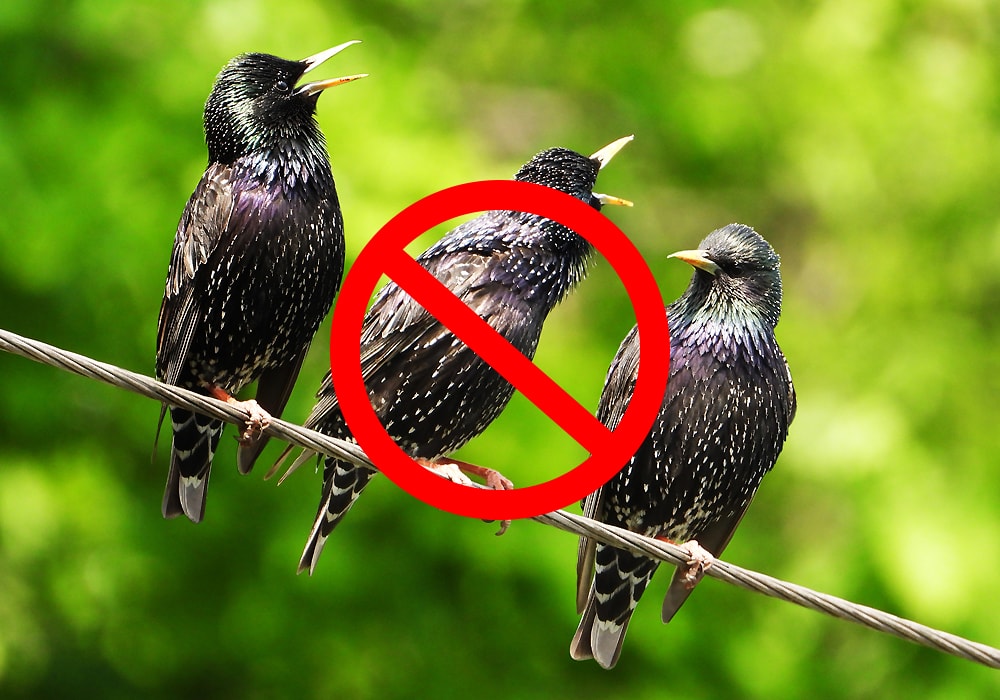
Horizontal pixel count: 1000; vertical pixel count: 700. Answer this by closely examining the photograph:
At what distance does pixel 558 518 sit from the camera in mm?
2893

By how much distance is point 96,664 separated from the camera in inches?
355

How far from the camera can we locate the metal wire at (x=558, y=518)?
110 inches

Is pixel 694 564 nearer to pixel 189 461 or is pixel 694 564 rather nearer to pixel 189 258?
pixel 189 461

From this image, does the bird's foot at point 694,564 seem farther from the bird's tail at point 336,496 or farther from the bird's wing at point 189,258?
the bird's wing at point 189,258

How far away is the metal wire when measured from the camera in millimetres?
2791

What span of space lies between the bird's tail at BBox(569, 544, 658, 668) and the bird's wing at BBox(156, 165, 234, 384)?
1417 millimetres

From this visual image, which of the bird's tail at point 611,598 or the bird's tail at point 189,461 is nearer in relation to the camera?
the bird's tail at point 189,461

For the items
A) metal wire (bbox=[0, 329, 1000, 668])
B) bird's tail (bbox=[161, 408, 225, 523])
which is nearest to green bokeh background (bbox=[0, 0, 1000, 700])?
bird's tail (bbox=[161, 408, 225, 523])

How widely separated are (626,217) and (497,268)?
5.15 m

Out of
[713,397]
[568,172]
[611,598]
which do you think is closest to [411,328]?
[568,172]

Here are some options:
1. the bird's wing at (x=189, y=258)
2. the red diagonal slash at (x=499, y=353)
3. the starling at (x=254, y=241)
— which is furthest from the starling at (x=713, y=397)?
the bird's wing at (x=189, y=258)

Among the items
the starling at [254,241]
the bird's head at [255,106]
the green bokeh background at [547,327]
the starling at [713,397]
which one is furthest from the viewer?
the green bokeh background at [547,327]

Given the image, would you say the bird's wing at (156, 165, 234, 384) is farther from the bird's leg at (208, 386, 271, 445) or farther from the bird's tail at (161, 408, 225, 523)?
the bird's leg at (208, 386, 271, 445)

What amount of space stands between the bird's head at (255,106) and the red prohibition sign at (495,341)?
2.53 feet
